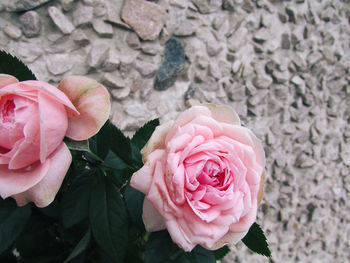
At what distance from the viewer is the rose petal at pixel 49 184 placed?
0.30 metres

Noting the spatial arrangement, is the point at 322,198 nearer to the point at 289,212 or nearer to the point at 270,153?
the point at 289,212

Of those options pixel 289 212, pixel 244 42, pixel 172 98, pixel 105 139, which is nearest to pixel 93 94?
pixel 105 139

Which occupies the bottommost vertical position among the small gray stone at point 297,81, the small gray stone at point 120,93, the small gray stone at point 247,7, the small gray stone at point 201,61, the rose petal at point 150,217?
the small gray stone at point 297,81

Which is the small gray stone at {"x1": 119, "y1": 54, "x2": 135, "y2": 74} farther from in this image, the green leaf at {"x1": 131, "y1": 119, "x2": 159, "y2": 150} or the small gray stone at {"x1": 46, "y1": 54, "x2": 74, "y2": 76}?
the green leaf at {"x1": 131, "y1": 119, "x2": 159, "y2": 150}

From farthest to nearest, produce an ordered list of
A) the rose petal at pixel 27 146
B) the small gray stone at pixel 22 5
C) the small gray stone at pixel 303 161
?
1. the small gray stone at pixel 303 161
2. the small gray stone at pixel 22 5
3. the rose petal at pixel 27 146

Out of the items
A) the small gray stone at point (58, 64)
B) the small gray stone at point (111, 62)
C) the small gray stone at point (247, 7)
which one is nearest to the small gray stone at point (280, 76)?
the small gray stone at point (247, 7)

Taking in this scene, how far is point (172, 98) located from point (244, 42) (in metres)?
0.63

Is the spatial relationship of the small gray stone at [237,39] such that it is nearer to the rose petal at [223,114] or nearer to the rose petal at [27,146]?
the rose petal at [223,114]

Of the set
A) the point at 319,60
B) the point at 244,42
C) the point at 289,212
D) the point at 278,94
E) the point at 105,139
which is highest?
the point at 105,139

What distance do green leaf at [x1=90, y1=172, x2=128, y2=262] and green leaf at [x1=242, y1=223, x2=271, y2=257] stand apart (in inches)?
6.7

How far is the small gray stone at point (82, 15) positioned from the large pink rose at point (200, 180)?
1.18 metres

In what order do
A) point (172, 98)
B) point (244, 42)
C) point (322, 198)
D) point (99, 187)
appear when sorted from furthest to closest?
point (322, 198) → point (244, 42) → point (172, 98) → point (99, 187)

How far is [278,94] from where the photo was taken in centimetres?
215

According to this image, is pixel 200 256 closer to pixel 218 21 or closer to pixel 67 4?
pixel 67 4
